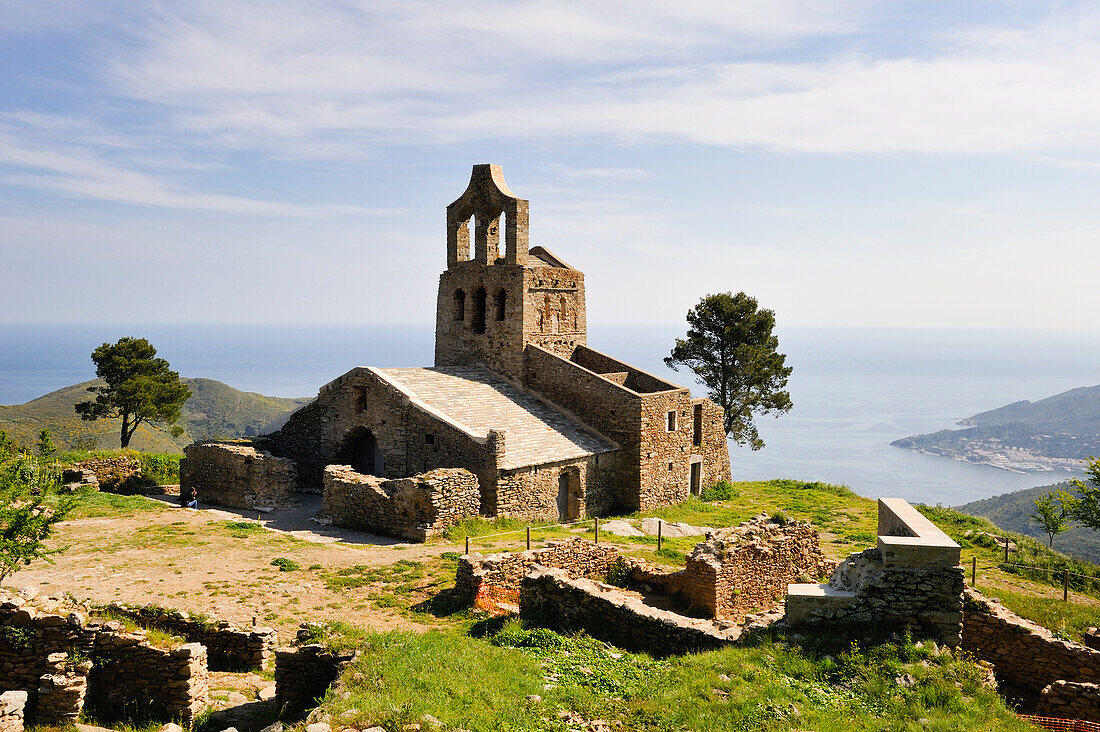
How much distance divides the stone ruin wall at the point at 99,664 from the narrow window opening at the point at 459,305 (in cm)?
2176

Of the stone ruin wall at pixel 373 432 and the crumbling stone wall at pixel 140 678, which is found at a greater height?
the stone ruin wall at pixel 373 432

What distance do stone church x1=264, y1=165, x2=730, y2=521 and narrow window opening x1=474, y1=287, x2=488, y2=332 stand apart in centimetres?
5

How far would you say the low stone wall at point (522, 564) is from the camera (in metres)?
14.2

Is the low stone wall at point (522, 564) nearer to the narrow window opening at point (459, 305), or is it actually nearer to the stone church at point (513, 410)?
the stone church at point (513, 410)

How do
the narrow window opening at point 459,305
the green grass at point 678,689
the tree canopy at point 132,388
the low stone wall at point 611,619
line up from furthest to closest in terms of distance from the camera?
the tree canopy at point 132,388
the narrow window opening at point 459,305
the low stone wall at point 611,619
the green grass at point 678,689

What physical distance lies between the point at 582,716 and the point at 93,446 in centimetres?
4085

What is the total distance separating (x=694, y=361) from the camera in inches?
1559

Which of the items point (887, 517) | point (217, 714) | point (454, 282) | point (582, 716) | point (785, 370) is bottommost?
point (217, 714)

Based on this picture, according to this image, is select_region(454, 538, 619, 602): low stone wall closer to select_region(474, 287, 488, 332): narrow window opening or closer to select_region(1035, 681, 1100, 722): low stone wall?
select_region(1035, 681, 1100, 722): low stone wall

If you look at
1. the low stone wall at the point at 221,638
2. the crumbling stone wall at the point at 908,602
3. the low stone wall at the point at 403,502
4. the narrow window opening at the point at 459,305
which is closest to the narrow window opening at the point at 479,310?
the narrow window opening at the point at 459,305

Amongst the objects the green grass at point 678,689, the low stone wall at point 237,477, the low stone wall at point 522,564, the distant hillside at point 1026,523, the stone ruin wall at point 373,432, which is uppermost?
the stone ruin wall at point 373,432

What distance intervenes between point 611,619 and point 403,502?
10798 millimetres

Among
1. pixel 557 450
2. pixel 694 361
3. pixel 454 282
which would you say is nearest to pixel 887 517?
pixel 557 450

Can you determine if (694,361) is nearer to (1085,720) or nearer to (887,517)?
(887,517)
